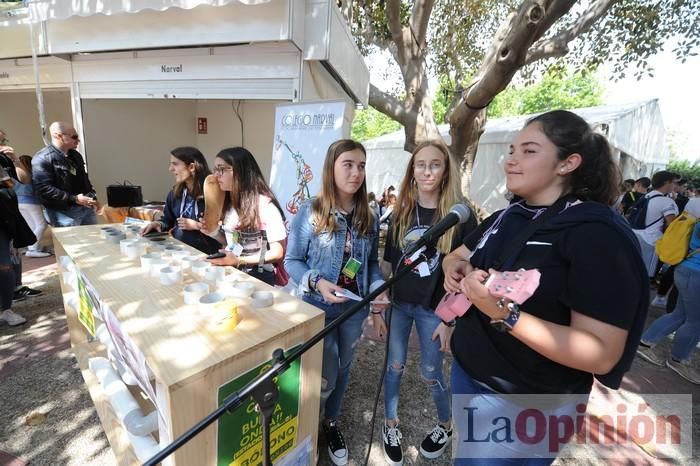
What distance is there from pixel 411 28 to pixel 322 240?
5375 millimetres

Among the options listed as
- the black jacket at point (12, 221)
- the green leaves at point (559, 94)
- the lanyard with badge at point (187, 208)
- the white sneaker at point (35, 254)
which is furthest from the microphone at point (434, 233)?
the green leaves at point (559, 94)

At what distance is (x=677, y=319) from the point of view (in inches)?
119

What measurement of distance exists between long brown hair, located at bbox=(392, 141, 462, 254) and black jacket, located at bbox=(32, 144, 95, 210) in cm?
419

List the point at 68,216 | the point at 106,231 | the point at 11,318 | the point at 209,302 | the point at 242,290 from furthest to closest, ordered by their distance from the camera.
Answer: the point at 68,216 → the point at 11,318 → the point at 106,231 → the point at 242,290 → the point at 209,302

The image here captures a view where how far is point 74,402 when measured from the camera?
7.22 feet

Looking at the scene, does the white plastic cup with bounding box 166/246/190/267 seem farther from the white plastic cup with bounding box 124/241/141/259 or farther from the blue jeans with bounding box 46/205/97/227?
the blue jeans with bounding box 46/205/97/227

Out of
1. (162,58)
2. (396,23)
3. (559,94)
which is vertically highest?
(559,94)

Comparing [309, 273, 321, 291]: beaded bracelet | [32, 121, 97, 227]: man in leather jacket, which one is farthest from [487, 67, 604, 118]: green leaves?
[309, 273, 321, 291]: beaded bracelet

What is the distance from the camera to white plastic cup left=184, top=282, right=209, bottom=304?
133 centimetres

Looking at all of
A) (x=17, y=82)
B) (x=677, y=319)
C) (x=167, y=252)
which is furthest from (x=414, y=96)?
(x=17, y=82)

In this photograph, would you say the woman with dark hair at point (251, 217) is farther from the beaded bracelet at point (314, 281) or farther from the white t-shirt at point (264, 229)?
the beaded bracelet at point (314, 281)

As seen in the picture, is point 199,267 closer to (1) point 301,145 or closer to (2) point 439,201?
(2) point 439,201

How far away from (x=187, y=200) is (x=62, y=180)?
2489 millimetres

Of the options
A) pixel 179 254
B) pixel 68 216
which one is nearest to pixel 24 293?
pixel 68 216
